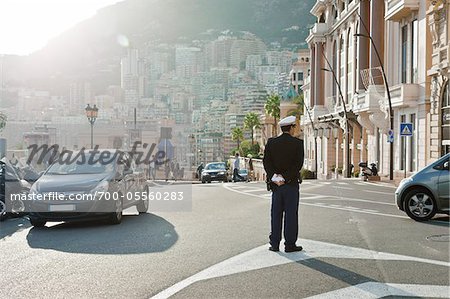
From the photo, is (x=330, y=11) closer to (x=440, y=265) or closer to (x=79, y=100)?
(x=440, y=265)

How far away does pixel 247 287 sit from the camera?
6.93 m

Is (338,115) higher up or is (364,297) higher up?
(338,115)

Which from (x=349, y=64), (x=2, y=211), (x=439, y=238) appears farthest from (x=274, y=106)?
(x=439, y=238)

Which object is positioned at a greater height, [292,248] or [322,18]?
[322,18]

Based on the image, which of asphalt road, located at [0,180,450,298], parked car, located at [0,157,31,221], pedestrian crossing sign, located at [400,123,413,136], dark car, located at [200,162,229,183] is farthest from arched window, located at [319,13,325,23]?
asphalt road, located at [0,180,450,298]

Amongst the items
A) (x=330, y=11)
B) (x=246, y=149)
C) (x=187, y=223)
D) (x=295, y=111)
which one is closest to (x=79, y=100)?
(x=246, y=149)

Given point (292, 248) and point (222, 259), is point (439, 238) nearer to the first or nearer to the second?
point (292, 248)

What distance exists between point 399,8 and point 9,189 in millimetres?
26567

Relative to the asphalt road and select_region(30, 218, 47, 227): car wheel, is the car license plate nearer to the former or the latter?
the asphalt road

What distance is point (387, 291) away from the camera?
21.9ft

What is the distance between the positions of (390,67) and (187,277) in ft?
117

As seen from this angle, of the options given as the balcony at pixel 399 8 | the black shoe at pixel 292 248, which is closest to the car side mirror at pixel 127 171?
the black shoe at pixel 292 248

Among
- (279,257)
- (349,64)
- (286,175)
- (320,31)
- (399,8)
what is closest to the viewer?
(279,257)

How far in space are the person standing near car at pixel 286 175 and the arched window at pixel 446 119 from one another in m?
22.9
